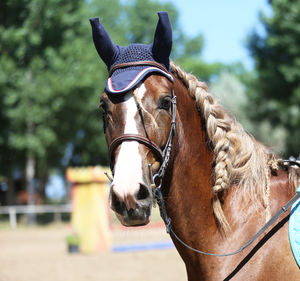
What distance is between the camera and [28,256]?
12234 millimetres

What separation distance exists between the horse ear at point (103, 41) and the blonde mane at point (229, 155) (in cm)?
43

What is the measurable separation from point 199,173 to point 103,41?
106cm

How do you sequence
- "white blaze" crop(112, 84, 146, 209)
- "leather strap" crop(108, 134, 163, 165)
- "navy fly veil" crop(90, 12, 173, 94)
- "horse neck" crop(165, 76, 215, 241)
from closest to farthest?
"white blaze" crop(112, 84, 146, 209), "leather strap" crop(108, 134, 163, 165), "navy fly veil" crop(90, 12, 173, 94), "horse neck" crop(165, 76, 215, 241)

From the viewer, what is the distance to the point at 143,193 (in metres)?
2.31

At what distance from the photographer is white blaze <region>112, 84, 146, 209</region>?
2252mm

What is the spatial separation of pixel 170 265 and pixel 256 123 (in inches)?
856

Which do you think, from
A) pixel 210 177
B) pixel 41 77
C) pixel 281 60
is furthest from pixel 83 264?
pixel 281 60

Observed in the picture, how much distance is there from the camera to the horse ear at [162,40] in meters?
2.58

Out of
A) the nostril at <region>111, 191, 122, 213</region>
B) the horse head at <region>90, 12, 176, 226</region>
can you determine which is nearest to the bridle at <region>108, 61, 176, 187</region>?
the horse head at <region>90, 12, 176, 226</region>

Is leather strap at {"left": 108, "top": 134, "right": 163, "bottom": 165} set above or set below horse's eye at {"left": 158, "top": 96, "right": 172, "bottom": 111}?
below

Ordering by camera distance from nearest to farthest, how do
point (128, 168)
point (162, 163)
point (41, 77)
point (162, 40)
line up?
point (128, 168)
point (162, 163)
point (162, 40)
point (41, 77)

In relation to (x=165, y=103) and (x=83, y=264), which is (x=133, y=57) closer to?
(x=165, y=103)

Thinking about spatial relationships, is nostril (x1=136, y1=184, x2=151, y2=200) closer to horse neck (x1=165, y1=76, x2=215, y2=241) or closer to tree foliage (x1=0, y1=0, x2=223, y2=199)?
horse neck (x1=165, y1=76, x2=215, y2=241)

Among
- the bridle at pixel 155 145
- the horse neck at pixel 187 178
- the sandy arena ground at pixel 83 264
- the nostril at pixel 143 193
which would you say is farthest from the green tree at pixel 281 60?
the nostril at pixel 143 193
